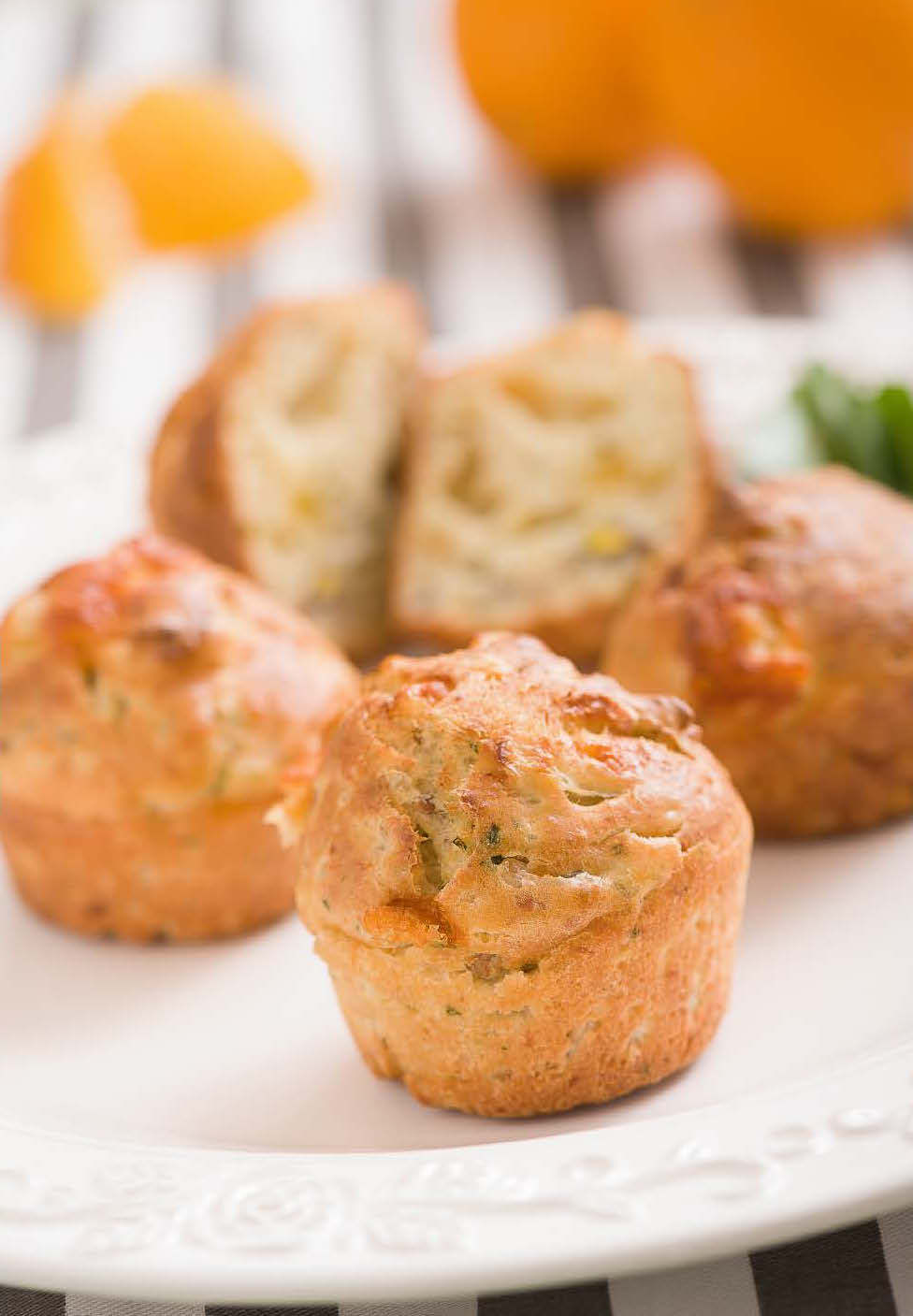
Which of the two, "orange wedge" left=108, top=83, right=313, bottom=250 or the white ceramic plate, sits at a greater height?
"orange wedge" left=108, top=83, right=313, bottom=250

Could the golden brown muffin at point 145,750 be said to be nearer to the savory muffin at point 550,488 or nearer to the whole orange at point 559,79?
the savory muffin at point 550,488

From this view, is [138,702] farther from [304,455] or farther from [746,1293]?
[746,1293]

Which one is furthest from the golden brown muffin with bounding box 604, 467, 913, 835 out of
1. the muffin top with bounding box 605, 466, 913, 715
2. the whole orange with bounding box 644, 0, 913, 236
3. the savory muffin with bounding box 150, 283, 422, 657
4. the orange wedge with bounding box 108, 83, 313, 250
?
the orange wedge with bounding box 108, 83, 313, 250

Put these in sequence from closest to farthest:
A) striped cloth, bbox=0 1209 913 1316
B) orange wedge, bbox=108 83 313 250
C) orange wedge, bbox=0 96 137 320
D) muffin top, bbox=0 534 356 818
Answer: striped cloth, bbox=0 1209 913 1316
muffin top, bbox=0 534 356 818
orange wedge, bbox=0 96 137 320
orange wedge, bbox=108 83 313 250

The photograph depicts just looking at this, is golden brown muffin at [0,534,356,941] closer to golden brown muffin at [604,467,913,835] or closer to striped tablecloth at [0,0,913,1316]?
golden brown muffin at [604,467,913,835]

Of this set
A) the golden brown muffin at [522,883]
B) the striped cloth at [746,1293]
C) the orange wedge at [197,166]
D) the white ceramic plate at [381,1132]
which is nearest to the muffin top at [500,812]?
the golden brown muffin at [522,883]

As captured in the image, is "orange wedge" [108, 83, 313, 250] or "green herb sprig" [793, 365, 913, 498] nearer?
"green herb sprig" [793, 365, 913, 498]

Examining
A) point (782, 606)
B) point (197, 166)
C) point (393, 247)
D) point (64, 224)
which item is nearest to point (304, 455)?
point (782, 606)
